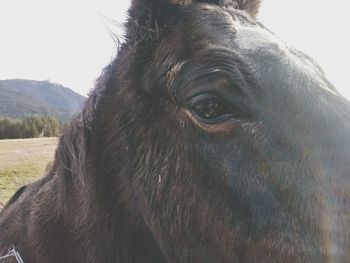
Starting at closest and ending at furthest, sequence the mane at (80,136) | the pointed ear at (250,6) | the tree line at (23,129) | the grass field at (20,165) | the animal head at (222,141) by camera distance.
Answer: the animal head at (222,141) → the mane at (80,136) → the pointed ear at (250,6) → the grass field at (20,165) → the tree line at (23,129)

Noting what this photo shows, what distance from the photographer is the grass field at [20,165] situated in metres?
16.6

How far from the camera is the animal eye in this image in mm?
2299

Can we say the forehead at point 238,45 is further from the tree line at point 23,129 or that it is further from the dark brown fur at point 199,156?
the tree line at point 23,129

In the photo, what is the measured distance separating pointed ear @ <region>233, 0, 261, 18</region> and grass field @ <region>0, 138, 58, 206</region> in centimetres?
1004

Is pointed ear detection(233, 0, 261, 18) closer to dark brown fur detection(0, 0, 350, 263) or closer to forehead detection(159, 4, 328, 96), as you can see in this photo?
dark brown fur detection(0, 0, 350, 263)

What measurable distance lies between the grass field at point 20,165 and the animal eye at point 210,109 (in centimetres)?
1088

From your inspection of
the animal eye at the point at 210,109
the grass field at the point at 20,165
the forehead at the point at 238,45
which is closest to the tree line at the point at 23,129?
the grass field at the point at 20,165

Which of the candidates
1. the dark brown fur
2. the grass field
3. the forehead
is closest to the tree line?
the grass field

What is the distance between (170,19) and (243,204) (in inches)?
48.5

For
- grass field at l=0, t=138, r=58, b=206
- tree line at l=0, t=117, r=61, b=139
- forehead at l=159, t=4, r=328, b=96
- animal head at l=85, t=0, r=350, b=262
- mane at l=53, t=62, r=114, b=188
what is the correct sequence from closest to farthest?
animal head at l=85, t=0, r=350, b=262, forehead at l=159, t=4, r=328, b=96, mane at l=53, t=62, r=114, b=188, grass field at l=0, t=138, r=58, b=206, tree line at l=0, t=117, r=61, b=139

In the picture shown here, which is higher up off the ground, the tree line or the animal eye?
the animal eye

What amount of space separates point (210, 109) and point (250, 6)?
4.81ft

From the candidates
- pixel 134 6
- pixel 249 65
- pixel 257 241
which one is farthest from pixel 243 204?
pixel 134 6

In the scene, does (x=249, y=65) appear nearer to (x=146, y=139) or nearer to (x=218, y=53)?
(x=218, y=53)
